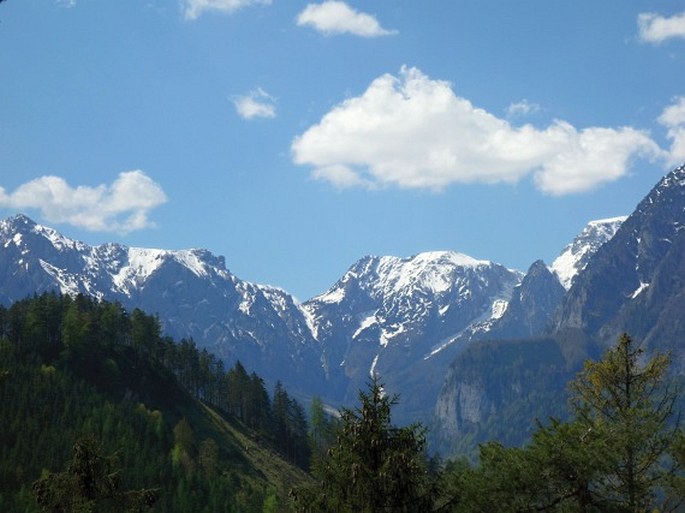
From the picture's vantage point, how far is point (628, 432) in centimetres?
3067

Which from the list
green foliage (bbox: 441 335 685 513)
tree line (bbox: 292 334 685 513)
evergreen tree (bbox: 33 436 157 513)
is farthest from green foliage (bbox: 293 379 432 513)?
evergreen tree (bbox: 33 436 157 513)

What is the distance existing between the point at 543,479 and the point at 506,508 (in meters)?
1.82

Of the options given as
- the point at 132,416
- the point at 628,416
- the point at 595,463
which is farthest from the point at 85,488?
the point at 132,416

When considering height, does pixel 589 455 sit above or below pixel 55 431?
below

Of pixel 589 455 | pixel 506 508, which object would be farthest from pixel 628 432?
pixel 506 508

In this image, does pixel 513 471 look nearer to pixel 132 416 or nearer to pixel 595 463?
pixel 595 463

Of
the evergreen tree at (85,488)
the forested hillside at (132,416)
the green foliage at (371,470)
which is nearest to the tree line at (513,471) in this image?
the green foliage at (371,470)

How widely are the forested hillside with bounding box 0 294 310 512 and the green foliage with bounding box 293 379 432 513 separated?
75.2 m

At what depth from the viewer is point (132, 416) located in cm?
14312

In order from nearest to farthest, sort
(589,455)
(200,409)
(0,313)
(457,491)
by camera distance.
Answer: (589,455) → (457,491) → (0,313) → (200,409)

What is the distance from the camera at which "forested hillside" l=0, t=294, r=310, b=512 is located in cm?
11788

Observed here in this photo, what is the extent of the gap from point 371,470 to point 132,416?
401ft

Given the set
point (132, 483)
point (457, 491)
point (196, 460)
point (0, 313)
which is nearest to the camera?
point (457, 491)

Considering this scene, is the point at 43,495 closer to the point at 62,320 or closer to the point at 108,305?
the point at 62,320
